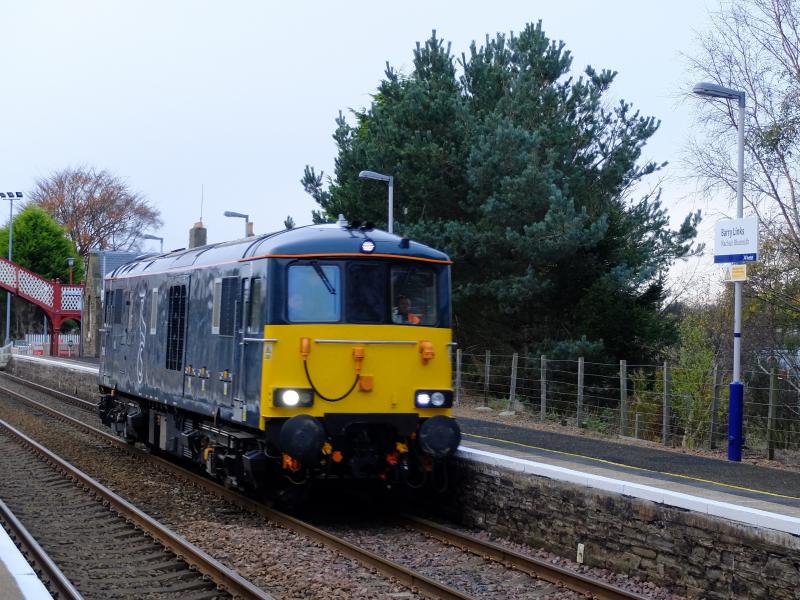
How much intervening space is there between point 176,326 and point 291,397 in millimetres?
4114

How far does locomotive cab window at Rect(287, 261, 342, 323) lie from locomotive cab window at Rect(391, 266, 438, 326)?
67 cm

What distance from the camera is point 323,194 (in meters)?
31.4

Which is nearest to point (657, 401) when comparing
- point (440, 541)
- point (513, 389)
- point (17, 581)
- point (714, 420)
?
point (714, 420)

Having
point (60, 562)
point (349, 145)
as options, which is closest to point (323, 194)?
point (349, 145)

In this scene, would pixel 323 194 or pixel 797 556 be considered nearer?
pixel 797 556

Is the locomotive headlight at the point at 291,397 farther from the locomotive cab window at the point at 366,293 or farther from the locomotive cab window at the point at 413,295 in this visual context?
the locomotive cab window at the point at 413,295

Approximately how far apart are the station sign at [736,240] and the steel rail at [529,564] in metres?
6.71

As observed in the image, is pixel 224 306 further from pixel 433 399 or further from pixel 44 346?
pixel 44 346

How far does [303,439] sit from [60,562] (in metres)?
2.55

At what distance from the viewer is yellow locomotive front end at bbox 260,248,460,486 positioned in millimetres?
11211

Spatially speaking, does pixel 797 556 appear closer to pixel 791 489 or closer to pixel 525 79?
pixel 791 489

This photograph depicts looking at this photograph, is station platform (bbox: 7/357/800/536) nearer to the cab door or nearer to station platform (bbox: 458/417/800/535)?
station platform (bbox: 458/417/800/535)

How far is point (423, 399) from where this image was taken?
38.6 ft

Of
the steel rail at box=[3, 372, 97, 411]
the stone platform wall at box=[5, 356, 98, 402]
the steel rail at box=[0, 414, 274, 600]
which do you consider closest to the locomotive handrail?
the steel rail at box=[0, 414, 274, 600]
